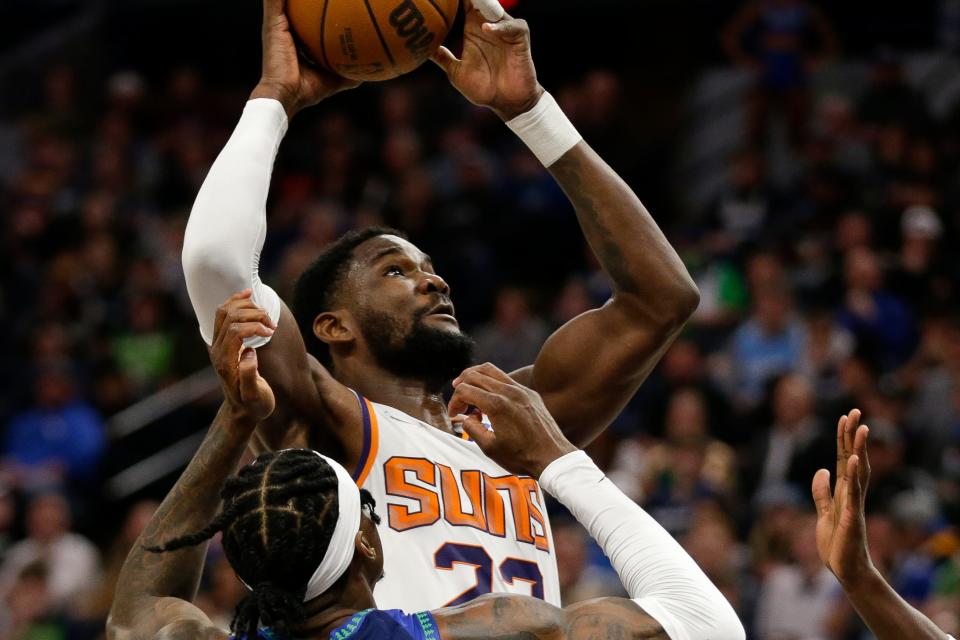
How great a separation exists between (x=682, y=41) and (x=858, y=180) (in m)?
4.44

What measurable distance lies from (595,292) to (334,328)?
20.3ft

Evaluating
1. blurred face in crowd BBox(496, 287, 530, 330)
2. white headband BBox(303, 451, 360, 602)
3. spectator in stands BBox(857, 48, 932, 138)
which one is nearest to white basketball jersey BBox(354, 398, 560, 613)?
white headband BBox(303, 451, 360, 602)

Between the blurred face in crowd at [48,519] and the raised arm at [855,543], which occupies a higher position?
the raised arm at [855,543]

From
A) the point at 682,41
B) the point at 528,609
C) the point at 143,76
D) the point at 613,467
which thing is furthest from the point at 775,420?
the point at 143,76

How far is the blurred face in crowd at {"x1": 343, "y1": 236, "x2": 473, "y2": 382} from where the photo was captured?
4.36 metres

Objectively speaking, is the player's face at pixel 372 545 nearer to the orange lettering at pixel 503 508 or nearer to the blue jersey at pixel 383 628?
the blue jersey at pixel 383 628

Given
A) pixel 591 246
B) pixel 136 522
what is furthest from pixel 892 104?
pixel 591 246

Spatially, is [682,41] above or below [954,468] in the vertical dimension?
below

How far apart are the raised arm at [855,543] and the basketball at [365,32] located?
1.53 metres

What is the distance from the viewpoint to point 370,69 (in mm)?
4102

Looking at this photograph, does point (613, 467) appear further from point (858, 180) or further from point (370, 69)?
point (370, 69)

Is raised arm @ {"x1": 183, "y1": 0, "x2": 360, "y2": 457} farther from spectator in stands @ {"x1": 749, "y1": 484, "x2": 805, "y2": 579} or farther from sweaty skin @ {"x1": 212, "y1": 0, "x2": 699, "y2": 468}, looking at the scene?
spectator in stands @ {"x1": 749, "y1": 484, "x2": 805, "y2": 579}

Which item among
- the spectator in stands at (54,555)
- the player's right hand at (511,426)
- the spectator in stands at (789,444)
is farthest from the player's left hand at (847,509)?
the spectator in stands at (54,555)

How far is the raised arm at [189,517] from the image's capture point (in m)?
3.31
